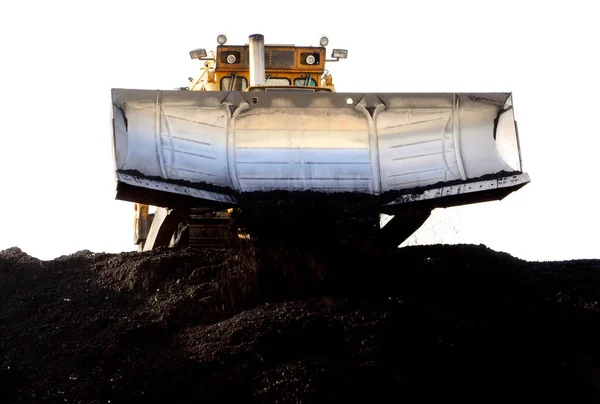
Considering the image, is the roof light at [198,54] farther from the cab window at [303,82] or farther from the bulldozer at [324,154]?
the bulldozer at [324,154]

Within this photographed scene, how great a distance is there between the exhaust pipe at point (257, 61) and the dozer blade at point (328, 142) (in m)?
1.99

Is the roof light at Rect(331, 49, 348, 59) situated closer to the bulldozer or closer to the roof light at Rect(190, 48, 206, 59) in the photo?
the roof light at Rect(190, 48, 206, 59)

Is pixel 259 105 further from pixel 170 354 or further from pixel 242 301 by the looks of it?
pixel 170 354

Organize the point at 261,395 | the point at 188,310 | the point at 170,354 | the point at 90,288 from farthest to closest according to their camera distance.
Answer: the point at 90,288 < the point at 188,310 < the point at 170,354 < the point at 261,395

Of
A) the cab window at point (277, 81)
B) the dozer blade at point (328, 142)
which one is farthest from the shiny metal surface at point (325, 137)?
the cab window at point (277, 81)

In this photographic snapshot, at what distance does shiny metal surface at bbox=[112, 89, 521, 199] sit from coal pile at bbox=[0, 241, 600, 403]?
0.70 m

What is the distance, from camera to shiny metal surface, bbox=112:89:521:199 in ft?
29.3

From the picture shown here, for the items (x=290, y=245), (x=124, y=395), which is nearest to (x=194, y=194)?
(x=290, y=245)

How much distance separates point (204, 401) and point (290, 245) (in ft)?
7.90

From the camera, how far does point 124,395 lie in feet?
21.3

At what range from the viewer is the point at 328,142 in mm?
9086

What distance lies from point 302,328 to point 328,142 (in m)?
2.48

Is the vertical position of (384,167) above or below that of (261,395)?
above

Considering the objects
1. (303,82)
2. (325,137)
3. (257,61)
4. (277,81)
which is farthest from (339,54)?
(325,137)
